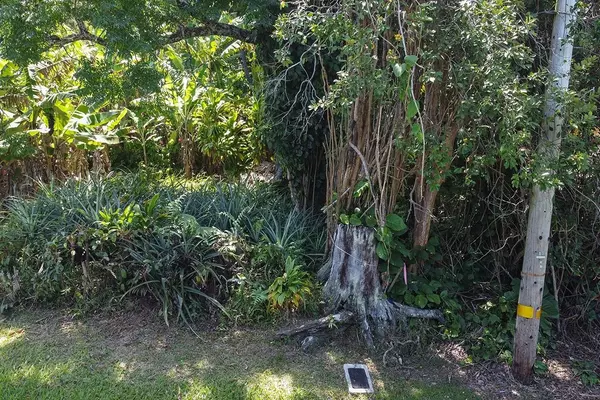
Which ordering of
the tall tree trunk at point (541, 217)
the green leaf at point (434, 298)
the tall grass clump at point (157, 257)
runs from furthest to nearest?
the tall grass clump at point (157, 257) → the green leaf at point (434, 298) → the tall tree trunk at point (541, 217)

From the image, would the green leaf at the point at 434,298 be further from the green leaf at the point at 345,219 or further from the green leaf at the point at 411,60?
the green leaf at the point at 411,60

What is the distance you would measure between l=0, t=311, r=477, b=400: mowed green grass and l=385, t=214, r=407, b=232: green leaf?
42.2 inches

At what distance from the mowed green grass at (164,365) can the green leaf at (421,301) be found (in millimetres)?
674

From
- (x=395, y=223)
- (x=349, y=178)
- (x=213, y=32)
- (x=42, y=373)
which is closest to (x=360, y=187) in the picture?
(x=349, y=178)

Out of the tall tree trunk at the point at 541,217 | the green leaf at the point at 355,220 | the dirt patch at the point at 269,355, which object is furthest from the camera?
the green leaf at the point at 355,220

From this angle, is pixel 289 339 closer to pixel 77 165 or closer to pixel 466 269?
pixel 466 269

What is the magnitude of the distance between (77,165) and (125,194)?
94.9 inches

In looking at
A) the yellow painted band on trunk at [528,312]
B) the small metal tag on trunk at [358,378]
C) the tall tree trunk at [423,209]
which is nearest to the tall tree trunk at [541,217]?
the yellow painted band on trunk at [528,312]

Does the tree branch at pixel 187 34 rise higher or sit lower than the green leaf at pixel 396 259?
higher

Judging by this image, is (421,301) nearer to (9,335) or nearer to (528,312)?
(528,312)

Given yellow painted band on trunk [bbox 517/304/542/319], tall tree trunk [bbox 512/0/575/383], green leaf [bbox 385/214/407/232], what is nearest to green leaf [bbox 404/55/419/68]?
tall tree trunk [bbox 512/0/575/383]

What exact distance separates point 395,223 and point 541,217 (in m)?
1.14

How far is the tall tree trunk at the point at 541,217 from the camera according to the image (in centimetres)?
346

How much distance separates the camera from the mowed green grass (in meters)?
3.76
